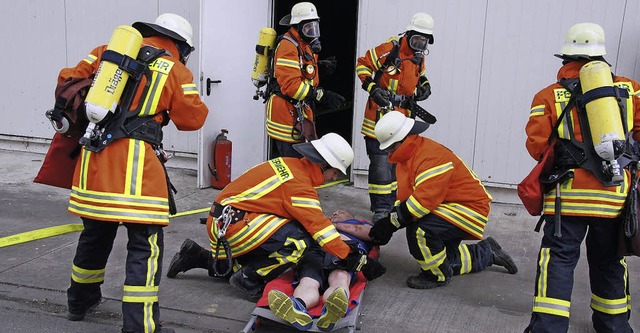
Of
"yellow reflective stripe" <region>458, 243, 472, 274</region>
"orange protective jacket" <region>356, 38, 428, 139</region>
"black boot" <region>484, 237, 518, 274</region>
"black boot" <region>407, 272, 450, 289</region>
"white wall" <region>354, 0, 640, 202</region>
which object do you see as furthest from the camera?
"white wall" <region>354, 0, 640, 202</region>

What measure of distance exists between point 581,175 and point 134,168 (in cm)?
239

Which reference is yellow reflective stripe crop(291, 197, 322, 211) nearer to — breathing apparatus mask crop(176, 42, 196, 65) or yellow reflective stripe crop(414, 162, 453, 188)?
yellow reflective stripe crop(414, 162, 453, 188)

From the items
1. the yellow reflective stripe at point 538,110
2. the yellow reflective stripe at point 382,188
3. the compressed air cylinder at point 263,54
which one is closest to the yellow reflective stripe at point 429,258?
the yellow reflective stripe at point 538,110

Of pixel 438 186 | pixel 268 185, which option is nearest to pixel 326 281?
A: pixel 268 185

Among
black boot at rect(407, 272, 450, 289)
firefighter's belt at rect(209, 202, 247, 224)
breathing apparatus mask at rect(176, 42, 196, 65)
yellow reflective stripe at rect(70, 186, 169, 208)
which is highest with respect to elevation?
breathing apparatus mask at rect(176, 42, 196, 65)

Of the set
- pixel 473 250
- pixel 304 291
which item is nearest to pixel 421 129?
pixel 473 250

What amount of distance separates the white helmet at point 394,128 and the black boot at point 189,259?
4.76ft

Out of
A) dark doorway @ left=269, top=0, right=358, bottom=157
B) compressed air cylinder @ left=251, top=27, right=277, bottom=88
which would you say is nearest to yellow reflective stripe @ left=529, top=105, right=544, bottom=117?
compressed air cylinder @ left=251, top=27, right=277, bottom=88

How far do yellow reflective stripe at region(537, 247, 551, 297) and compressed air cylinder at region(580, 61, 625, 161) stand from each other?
0.61m

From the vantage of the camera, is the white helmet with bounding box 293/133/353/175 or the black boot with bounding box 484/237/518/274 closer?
the white helmet with bounding box 293/133/353/175

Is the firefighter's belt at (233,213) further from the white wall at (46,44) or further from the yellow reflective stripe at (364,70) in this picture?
the white wall at (46,44)

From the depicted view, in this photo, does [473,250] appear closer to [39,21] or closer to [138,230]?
[138,230]

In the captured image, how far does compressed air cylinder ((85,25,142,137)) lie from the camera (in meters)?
3.18

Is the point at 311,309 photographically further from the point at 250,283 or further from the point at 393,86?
the point at 393,86
